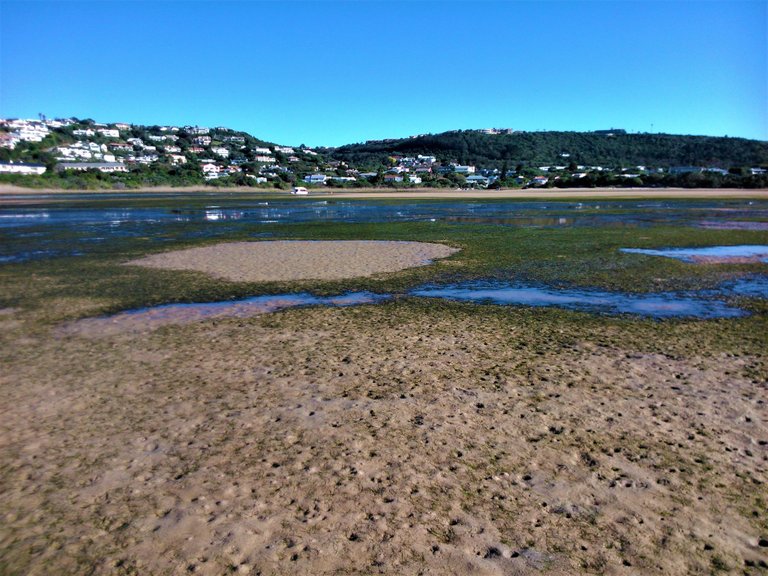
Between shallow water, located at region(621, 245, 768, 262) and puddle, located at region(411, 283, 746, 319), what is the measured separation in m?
7.13

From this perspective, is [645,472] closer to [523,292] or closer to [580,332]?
[580,332]

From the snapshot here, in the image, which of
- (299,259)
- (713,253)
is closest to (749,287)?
(713,253)

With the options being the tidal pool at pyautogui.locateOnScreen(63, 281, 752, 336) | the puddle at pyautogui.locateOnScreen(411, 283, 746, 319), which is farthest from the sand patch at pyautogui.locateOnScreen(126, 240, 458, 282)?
the puddle at pyautogui.locateOnScreen(411, 283, 746, 319)

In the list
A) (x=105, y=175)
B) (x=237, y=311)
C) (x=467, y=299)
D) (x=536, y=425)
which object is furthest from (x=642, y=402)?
(x=105, y=175)

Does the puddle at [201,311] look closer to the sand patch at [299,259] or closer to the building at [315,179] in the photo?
the sand patch at [299,259]

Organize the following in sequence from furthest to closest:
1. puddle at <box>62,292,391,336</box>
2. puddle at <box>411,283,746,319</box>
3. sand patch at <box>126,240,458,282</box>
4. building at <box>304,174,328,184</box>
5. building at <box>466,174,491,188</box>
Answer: building at <box>304,174,328,184</box> < building at <box>466,174,491,188</box> < sand patch at <box>126,240,458,282</box> < puddle at <box>411,283,746,319</box> < puddle at <box>62,292,391,336</box>

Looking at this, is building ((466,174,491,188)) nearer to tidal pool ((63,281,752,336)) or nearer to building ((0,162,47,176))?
building ((0,162,47,176))

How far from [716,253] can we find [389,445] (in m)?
19.3

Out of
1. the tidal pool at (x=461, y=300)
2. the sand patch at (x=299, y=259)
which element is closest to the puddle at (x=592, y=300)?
the tidal pool at (x=461, y=300)

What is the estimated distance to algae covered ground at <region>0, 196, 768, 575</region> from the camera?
14.0ft

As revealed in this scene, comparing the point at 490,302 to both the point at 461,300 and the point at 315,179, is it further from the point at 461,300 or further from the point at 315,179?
the point at 315,179

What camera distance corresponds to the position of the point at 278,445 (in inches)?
236

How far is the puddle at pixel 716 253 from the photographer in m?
18.7

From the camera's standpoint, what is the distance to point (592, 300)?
1289 cm
